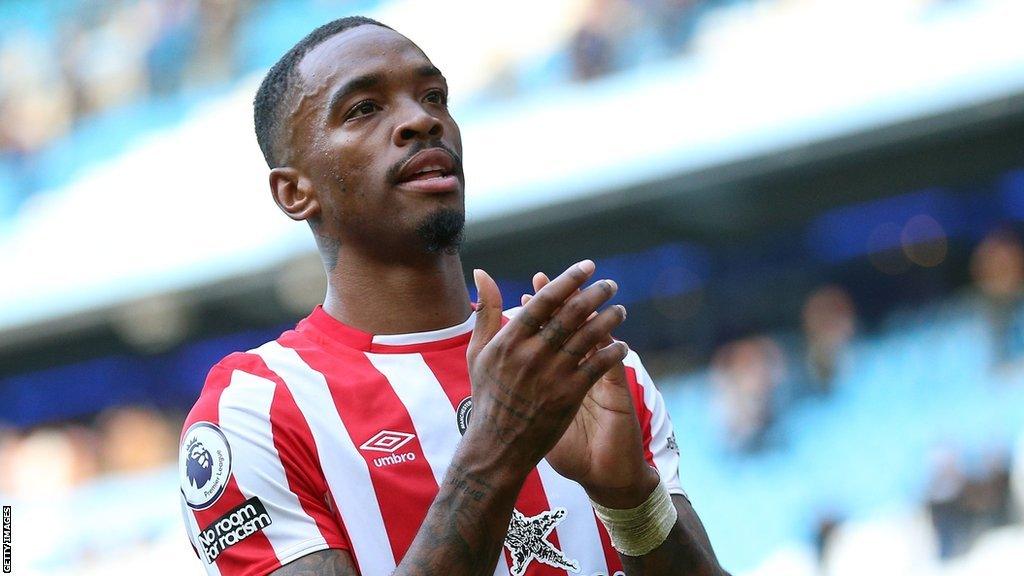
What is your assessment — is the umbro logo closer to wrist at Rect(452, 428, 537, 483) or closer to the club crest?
the club crest

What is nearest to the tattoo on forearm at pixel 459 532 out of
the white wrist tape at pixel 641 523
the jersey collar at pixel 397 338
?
the white wrist tape at pixel 641 523

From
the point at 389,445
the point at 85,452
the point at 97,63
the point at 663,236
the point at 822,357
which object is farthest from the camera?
the point at 97,63

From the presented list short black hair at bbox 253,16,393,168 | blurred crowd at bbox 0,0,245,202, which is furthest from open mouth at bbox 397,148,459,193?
blurred crowd at bbox 0,0,245,202

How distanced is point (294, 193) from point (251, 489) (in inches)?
30.3

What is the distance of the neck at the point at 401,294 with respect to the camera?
277 centimetres

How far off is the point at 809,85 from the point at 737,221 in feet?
5.53

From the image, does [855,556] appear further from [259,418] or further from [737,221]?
[259,418]

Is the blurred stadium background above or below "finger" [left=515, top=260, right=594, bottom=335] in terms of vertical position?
above

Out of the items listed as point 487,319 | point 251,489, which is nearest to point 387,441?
point 251,489

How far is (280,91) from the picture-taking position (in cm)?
295

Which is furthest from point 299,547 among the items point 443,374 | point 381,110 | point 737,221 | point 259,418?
point 737,221

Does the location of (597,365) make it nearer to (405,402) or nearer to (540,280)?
(540,280)

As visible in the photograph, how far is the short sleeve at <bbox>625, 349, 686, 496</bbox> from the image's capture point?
8.89 feet

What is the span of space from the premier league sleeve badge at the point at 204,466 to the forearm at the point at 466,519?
1.48 feet
